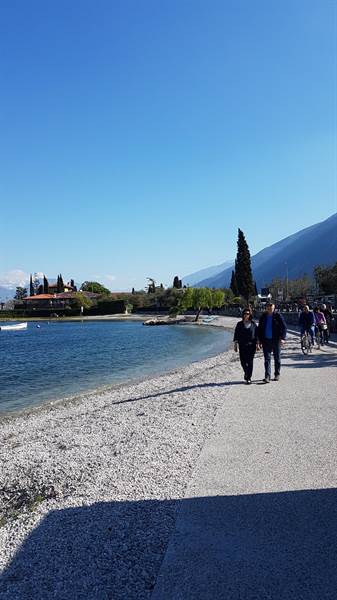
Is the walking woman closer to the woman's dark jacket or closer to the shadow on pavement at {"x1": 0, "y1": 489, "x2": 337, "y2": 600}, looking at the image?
the woman's dark jacket

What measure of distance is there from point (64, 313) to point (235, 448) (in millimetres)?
131933

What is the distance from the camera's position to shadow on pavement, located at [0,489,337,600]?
3396 mm

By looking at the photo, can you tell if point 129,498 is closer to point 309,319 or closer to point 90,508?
point 90,508

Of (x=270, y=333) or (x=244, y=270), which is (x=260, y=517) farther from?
(x=244, y=270)

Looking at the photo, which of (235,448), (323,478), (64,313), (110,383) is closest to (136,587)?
(323,478)

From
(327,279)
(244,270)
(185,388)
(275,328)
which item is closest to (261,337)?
(275,328)

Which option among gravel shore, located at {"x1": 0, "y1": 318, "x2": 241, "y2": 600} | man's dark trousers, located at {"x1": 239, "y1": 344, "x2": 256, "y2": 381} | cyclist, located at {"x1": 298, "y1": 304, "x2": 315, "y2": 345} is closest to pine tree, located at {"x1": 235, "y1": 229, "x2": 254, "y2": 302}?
cyclist, located at {"x1": 298, "y1": 304, "x2": 315, "y2": 345}

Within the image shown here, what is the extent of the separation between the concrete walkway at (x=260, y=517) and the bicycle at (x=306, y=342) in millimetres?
10607

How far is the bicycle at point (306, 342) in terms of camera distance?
18641 mm

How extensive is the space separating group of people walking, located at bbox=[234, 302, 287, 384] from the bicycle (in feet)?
21.3

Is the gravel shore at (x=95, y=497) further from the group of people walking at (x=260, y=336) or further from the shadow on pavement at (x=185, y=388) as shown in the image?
the shadow on pavement at (x=185, y=388)

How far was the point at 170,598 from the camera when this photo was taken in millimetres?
3262

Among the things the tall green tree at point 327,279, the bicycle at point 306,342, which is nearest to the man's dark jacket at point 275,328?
the bicycle at point 306,342

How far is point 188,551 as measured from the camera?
12.7ft
